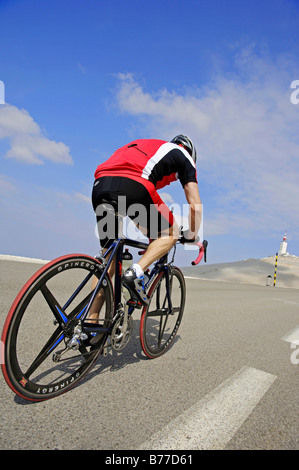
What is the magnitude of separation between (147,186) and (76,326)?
1.17 m

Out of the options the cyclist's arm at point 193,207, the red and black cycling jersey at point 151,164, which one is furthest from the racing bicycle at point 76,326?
the red and black cycling jersey at point 151,164

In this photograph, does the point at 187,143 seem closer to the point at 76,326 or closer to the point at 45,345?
the point at 76,326

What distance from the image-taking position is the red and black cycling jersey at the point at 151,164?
218 cm

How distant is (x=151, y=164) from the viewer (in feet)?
7.28

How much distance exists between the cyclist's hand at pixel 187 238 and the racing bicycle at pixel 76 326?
0.16m

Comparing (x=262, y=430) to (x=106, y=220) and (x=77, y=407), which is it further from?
(x=106, y=220)

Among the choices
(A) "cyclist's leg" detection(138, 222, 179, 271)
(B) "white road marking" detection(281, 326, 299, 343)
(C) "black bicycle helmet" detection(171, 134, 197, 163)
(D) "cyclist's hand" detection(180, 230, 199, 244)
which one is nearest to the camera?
(A) "cyclist's leg" detection(138, 222, 179, 271)

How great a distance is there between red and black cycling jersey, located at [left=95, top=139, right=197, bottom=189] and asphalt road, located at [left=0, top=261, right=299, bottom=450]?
1575 millimetres

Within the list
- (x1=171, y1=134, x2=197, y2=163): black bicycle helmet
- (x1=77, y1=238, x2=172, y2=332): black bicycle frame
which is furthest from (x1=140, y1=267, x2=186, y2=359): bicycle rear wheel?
(x1=171, y1=134, x2=197, y2=163): black bicycle helmet

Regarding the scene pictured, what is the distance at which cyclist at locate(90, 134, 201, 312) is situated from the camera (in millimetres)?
2168

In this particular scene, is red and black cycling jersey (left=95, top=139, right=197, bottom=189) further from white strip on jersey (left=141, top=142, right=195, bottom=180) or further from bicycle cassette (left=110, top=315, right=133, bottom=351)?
bicycle cassette (left=110, top=315, right=133, bottom=351)

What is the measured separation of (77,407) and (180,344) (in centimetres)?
171

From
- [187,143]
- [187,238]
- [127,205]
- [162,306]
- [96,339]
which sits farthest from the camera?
[162,306]

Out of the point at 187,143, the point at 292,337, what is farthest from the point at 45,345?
the point at 292,337
